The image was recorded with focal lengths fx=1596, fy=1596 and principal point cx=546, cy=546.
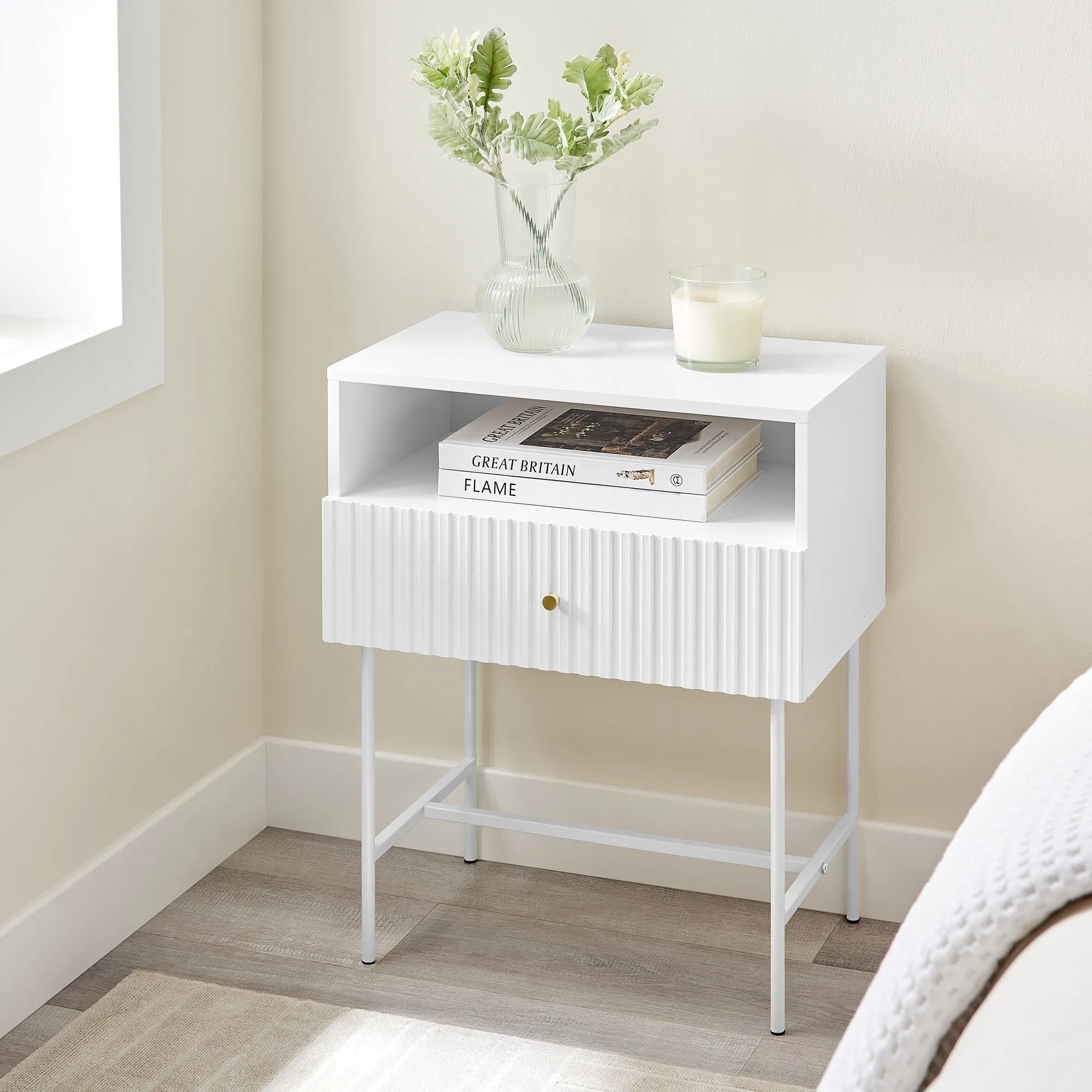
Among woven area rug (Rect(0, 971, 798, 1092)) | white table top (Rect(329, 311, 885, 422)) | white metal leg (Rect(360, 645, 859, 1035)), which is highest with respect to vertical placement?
white table top (Rect(329, 311, 885, 422))

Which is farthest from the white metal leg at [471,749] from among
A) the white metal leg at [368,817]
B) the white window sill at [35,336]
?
the white window sill at [35,336]

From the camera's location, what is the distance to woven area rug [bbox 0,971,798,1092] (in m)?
1.86

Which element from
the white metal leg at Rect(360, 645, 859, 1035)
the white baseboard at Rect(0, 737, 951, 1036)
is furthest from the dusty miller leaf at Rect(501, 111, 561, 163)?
the white baseboard at Rect(0, 737, 951, 1036)

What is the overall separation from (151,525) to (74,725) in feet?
0.98

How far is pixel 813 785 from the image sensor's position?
2271 millimetres

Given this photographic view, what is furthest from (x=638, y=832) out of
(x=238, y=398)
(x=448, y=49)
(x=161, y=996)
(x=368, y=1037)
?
(x=448, y=49)

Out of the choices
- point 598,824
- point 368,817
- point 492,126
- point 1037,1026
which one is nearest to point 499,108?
point 492,126

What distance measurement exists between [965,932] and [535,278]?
1234mm

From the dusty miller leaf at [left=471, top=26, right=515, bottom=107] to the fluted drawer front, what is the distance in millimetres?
518

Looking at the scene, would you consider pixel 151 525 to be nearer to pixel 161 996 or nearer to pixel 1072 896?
pixel 161 996

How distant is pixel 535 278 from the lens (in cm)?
200

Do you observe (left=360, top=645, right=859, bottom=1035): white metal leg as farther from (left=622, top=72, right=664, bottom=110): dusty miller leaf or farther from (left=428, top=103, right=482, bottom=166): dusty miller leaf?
(left=622, top=72, right=664, bottom=110): dusty miller leaf

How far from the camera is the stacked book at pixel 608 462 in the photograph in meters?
1.89

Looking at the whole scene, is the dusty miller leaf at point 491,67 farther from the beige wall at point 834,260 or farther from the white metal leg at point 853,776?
the white metal leg at point 853,776
